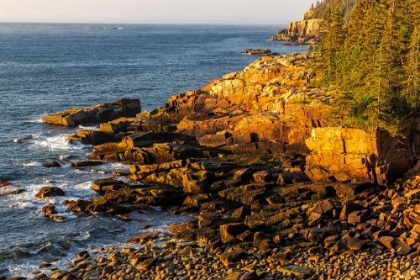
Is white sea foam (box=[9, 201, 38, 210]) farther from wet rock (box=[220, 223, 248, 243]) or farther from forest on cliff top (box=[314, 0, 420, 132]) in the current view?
Answer: forest on cliff top (box=[314, 0, 420, 132])

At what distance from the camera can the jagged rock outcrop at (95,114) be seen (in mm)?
84000

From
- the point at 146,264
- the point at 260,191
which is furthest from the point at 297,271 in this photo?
the point at 260,191

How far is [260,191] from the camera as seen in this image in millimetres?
49469

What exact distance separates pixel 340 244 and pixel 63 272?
2043 centimetres

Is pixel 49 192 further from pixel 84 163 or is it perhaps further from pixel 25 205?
pixel 84 163

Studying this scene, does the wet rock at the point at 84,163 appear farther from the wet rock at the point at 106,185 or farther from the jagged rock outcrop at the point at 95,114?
the jagged rock outcrop at the point at 95,114

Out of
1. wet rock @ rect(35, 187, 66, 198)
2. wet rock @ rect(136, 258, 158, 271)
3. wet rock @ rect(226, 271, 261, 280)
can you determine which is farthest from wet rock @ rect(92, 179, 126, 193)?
wet rock @ rect(226, 271, 261, 280)

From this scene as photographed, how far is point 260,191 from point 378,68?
19.1 metres

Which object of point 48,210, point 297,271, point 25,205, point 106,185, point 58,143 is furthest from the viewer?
point 58,143

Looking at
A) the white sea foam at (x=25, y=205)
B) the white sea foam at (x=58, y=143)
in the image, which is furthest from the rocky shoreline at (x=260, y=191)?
the white sea foam at (x=25, y=205)

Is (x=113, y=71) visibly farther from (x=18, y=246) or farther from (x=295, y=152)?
(x=18, y=246)

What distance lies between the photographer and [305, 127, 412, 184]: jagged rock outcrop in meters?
50.6

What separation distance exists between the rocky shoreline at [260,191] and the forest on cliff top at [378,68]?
8.76 ft

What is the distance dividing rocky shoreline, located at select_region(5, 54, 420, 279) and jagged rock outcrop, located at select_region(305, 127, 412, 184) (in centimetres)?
11
